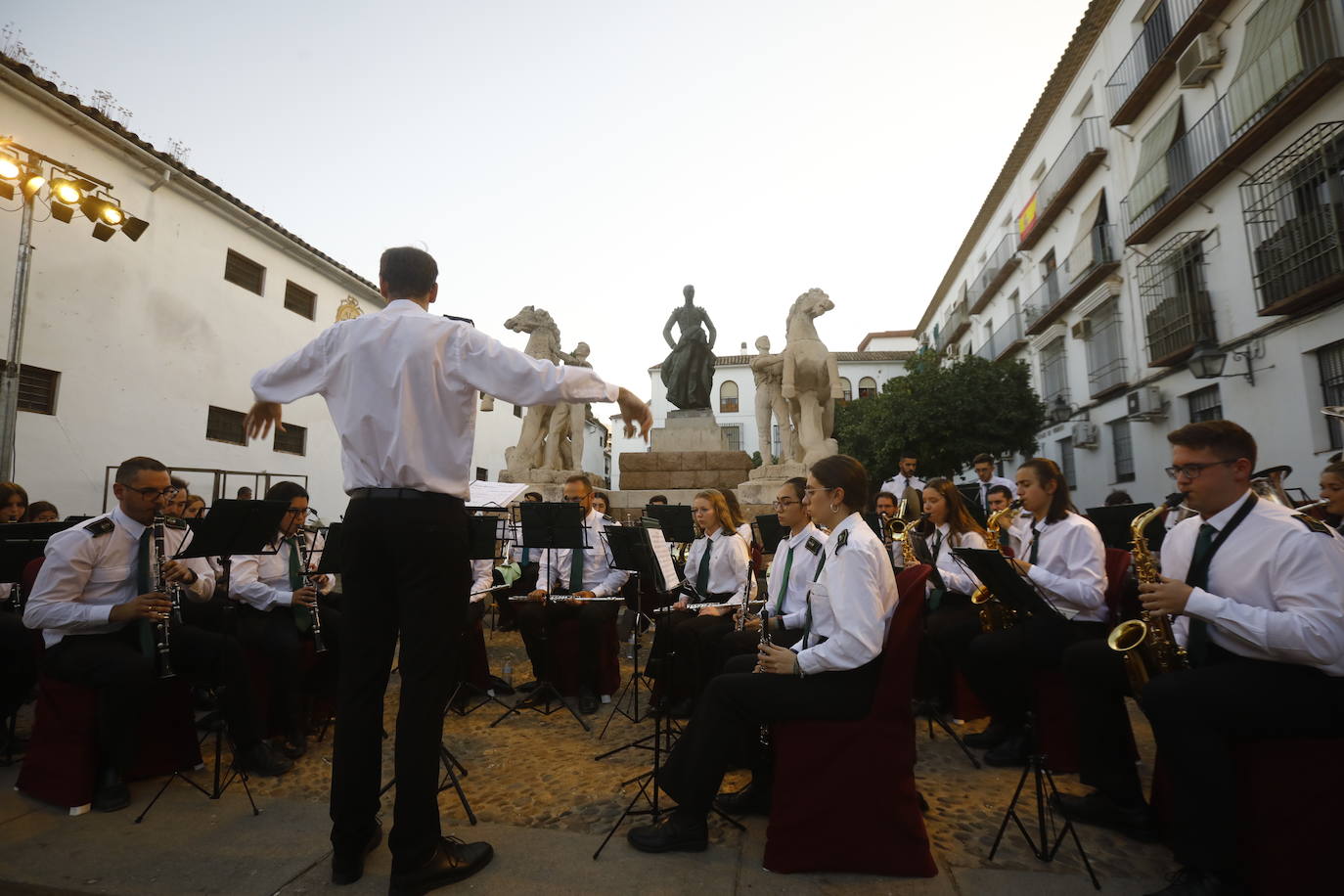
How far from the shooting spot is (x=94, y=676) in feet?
11.1

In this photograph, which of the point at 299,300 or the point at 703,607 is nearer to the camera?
the point at 703,607

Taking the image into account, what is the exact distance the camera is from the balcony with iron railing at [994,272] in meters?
25.0

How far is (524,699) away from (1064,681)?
3690mm

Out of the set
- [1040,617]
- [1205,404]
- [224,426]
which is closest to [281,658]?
[1040,617]

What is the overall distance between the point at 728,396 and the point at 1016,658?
45667 mm

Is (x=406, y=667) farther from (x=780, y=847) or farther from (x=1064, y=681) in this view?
(x=1064, y=681)

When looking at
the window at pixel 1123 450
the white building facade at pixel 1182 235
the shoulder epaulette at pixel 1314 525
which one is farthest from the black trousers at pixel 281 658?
the window at pixel 1123 450

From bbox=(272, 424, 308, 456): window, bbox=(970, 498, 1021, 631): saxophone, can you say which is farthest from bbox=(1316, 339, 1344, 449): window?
bbox=(272, 424, 308, 456): window

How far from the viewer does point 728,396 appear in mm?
49188

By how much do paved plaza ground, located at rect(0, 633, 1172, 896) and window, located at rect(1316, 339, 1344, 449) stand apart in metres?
10.5

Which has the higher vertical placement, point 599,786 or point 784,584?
point 784,584

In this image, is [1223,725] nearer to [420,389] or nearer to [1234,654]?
[1234,654]

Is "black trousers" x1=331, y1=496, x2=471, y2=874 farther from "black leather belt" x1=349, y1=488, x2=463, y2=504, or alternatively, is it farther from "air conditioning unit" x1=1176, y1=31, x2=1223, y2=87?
"air conditioning unit" x1=1176, y1=31, x2=1223, y2=87

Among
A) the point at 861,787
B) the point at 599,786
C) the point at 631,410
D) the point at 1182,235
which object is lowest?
the point at 599,786
